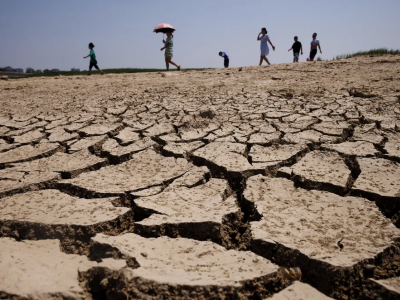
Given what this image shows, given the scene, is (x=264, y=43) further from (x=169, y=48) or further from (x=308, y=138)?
(x=308, y=138)

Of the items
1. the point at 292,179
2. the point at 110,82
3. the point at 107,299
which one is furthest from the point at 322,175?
the point at 110,82

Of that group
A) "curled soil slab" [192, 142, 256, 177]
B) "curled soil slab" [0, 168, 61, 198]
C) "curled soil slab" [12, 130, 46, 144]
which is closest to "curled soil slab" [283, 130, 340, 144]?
"curled soil slab" [192, 142, 256, 177]

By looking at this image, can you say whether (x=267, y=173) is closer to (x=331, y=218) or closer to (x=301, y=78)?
(x=331, y=218)

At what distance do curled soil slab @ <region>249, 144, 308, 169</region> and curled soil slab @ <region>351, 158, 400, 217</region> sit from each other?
392mm

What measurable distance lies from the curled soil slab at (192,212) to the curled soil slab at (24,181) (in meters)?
0.64

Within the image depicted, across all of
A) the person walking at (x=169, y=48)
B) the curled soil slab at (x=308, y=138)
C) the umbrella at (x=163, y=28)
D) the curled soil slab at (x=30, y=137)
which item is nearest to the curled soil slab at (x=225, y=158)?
the curled soil slab at (x=308, y=138)

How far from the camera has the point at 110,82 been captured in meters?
5.23

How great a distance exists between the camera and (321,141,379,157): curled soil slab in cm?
207

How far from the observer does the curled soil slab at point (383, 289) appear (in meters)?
0.96

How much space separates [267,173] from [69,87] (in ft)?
13.5

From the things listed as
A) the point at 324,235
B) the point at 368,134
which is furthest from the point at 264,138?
the point at 324,235

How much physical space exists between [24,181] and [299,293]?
1650 millimetres

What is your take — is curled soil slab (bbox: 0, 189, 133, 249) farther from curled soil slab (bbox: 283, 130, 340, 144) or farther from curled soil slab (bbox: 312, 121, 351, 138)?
curled soil slab (bbox: 312, 121, 351, 138)

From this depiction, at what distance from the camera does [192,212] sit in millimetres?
1483
